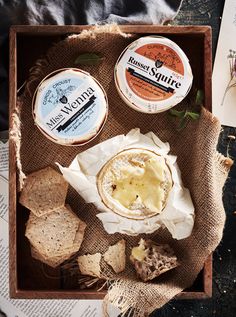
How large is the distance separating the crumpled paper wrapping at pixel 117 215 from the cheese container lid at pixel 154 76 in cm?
6

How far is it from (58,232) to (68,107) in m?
0.20

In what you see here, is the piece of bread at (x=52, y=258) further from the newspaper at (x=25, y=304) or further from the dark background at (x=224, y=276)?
the dark background at (x=224, y=276)

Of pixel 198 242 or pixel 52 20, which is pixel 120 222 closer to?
pixel 198 242

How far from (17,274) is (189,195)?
0.29 meters

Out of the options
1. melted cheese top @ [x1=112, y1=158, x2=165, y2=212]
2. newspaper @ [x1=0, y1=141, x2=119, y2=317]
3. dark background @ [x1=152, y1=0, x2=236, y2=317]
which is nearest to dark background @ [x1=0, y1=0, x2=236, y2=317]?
dark background @ [x1=152, y1=0, x2=236, y2=317]

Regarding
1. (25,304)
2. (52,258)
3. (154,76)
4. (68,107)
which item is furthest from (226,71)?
(25,304)

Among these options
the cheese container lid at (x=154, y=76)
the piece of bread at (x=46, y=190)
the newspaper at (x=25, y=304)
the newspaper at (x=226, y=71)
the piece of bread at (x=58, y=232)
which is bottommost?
the newspaper at (x=25, y=304)

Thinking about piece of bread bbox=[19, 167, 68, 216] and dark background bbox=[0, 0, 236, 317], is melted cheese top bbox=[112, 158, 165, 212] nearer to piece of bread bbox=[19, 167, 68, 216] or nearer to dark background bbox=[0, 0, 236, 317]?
piece of bread bbox=[19, 167, 68, 216]

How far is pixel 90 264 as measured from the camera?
0.95 meters

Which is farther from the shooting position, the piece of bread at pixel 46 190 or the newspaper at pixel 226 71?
the newspaper at pixel 226 71

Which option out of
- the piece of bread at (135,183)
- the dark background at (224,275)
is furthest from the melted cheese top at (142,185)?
the dark background at (224,275)

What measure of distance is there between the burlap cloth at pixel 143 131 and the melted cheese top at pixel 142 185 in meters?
0.07

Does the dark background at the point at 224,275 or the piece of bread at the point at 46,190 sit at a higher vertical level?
the piece of bread at the point at 46,190

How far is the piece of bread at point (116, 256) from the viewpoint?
0.95 m
